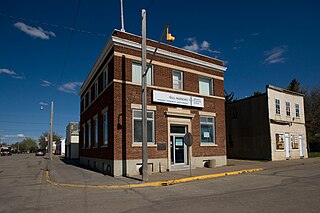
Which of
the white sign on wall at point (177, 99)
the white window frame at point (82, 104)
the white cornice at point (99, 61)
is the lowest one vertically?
the white sign on wall at point (177, 99)

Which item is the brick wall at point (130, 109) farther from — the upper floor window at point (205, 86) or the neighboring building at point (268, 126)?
the neighboring building at point (268, 126)

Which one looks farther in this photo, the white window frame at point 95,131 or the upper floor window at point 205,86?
the white window frame at point 95,131

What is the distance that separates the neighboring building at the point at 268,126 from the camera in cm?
2659

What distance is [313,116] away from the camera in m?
42.1

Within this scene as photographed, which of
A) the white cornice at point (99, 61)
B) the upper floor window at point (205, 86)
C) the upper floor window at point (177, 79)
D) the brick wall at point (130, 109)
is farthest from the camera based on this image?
the upper floor window at point (205, 86)

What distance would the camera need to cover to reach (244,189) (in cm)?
1072

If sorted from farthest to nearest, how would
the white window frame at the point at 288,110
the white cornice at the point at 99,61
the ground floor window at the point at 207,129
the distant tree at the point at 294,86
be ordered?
the distant tree at the point at 294,86, the white window frame at the point at 288,110, the ground floor window at the point at 207,129, the white cornice at the point at 99,61

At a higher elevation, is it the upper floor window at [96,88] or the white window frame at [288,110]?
the upper floor window at [96,88]

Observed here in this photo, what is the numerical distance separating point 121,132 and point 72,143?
29043mm

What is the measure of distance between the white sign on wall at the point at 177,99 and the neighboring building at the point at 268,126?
33.0 feet

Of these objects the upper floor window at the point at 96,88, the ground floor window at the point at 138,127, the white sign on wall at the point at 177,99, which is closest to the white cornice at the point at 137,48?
the upper floor window at the point at 96,88

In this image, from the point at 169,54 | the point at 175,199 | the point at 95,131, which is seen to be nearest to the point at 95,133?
the point at 95,131

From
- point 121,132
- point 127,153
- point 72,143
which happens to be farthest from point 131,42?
point 72,143

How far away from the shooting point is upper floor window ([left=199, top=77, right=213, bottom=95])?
2073 centimetres
